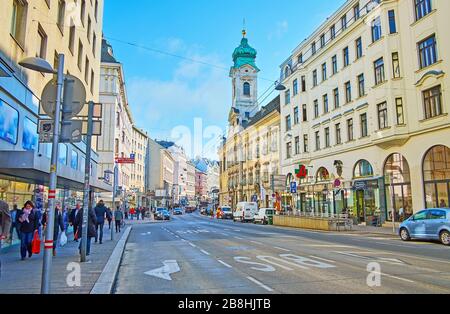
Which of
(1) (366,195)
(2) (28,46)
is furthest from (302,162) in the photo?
(2) (28,46)

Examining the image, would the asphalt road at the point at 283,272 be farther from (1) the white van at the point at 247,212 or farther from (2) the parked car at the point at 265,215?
(1) the white van at the point at 247,212

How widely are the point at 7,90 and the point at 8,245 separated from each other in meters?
5.81

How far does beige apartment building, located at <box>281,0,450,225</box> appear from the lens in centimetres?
2519

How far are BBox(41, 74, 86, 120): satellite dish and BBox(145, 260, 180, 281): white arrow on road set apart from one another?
464cm

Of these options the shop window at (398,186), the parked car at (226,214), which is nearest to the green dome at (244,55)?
the parked car at (226,214)

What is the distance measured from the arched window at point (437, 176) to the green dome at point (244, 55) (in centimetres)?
5541

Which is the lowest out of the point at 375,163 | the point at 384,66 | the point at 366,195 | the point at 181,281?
the point at 181,281

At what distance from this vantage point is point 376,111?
98.8ft

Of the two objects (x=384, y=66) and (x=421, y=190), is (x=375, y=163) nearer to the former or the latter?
(x=421, y=190)

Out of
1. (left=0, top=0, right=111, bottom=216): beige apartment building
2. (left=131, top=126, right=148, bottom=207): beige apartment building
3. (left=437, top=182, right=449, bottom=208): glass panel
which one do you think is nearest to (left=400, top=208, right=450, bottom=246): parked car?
(left=437, top=182, right=449, bottom=208): glass panel

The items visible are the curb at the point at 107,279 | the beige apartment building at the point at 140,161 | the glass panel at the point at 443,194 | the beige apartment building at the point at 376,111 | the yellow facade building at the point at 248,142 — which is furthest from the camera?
the beige apartment building at the point at 140,161

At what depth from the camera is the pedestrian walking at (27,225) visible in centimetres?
1191

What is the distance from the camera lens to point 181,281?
8.76m
